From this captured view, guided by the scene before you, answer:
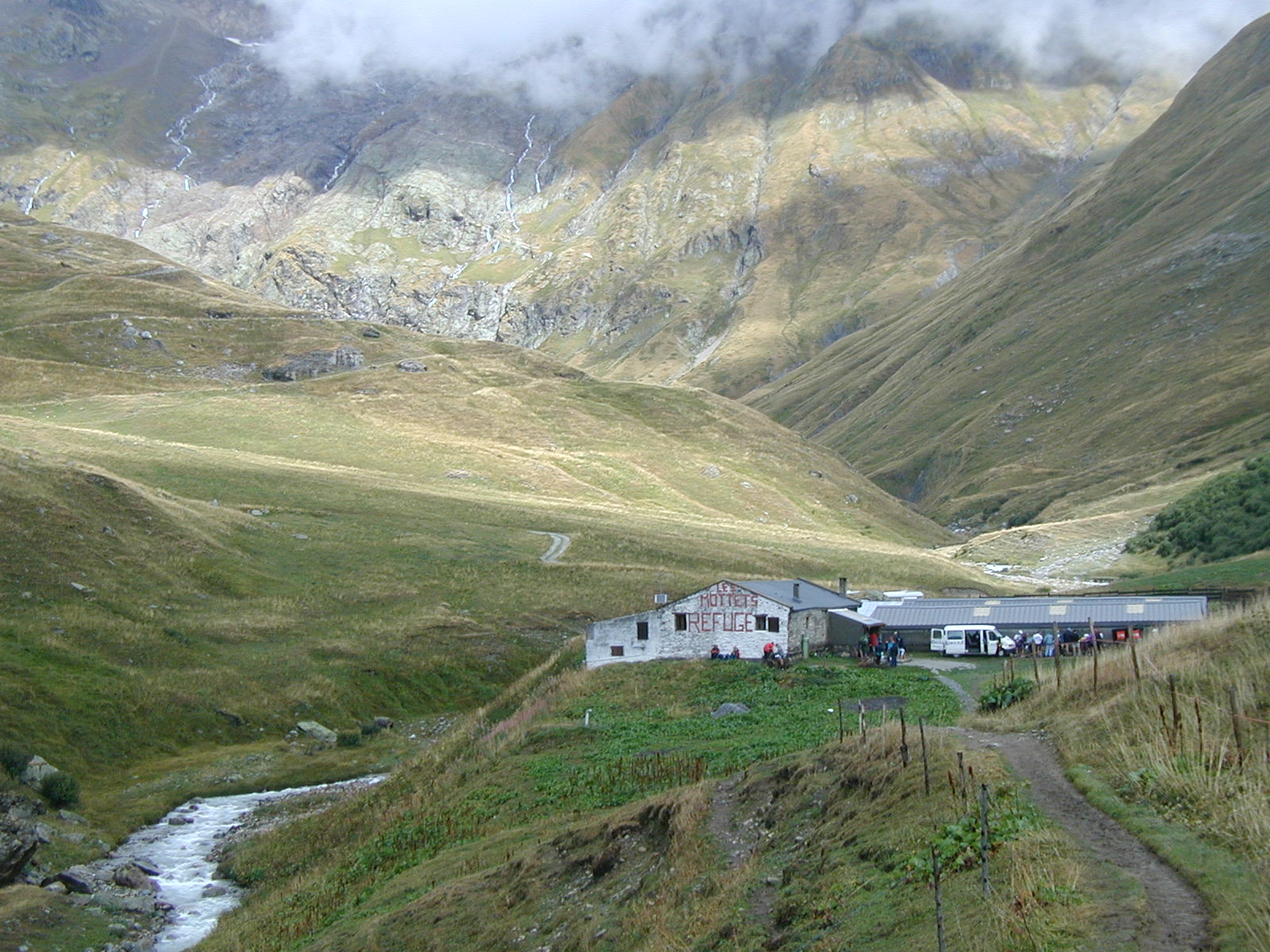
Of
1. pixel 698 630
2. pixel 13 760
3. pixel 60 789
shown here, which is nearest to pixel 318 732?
pixel 60 789

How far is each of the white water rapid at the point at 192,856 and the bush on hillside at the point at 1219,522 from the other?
2634 inches

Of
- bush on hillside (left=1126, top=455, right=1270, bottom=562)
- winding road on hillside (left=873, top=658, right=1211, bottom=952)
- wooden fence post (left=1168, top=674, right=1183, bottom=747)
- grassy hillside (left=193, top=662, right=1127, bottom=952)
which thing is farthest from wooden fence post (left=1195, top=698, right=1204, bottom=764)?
bush on hillside (left=1126, top=455, right=1270, bottom=562)

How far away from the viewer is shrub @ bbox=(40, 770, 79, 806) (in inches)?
1412

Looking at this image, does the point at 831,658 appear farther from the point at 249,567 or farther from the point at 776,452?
the point at 776,452

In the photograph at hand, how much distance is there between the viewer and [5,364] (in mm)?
138750

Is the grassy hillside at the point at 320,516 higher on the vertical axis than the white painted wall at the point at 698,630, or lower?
higher

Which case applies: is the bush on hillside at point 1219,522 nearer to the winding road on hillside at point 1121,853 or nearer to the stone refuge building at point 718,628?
the stone refuge building at point 718,628

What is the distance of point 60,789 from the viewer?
1423 inches

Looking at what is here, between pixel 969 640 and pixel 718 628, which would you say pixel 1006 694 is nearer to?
pixel 718 628

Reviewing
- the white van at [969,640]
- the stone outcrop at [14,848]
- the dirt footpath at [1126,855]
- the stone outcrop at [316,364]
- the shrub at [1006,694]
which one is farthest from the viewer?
the stone outcrop at [316,364]

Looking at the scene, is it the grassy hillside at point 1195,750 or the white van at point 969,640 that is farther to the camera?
the white van at point 969,640

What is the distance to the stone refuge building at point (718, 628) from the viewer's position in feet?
166

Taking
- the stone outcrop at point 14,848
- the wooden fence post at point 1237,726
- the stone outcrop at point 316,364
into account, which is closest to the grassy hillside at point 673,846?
the wooden fence post at point 1237,726

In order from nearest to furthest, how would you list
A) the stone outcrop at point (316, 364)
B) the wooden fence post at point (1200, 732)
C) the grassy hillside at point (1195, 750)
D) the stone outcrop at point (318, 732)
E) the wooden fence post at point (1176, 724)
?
the grassy hillside at point (1195, 750) < the wooden fence post at point (1200, 732) < the wooden fence post at point (1176, 724) < the stone outcrop at point (318, 732) < the stone outcrop at point (316, 364)
